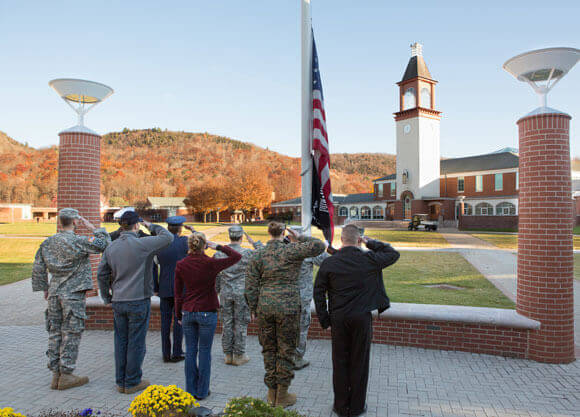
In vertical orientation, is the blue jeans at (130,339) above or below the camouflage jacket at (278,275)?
below

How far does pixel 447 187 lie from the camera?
47.1 meters

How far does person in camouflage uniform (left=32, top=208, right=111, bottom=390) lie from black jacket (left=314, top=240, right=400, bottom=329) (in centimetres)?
256

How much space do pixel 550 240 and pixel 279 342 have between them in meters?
3.98

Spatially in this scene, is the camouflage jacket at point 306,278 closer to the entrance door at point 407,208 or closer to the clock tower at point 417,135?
the clock tower at point 417,135

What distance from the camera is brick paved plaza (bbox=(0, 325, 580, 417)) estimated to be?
13.0ft

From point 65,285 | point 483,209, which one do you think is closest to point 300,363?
point 65,285

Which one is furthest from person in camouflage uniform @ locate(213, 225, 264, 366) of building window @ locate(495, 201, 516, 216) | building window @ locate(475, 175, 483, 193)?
building window @ locate(475, 175, 483, 193)

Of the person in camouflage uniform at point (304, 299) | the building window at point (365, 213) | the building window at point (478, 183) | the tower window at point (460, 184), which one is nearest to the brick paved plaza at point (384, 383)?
the person in camouflage uniform at point (304, 299)

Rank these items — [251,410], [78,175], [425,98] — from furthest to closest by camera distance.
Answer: [425,98]
[78,175]
[251,410]

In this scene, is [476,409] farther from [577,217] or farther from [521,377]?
[577,217]

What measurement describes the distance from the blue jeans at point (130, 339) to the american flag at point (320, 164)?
9.23 ft

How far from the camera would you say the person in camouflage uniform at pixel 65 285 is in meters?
4.25

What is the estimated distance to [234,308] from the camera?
5.13 meters

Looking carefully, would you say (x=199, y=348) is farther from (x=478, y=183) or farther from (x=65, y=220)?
(x=478, y=183)
